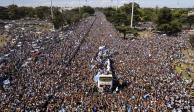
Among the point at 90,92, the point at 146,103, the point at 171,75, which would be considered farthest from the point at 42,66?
the point at 146,103

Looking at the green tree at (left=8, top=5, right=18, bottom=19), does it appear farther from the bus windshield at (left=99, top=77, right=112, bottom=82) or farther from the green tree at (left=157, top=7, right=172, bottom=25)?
the bus windshield at (left=99, top=77, right=112, bottom=82)

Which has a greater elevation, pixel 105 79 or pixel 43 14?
pixel 105 79

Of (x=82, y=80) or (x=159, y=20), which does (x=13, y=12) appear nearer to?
(x=159, y=20)

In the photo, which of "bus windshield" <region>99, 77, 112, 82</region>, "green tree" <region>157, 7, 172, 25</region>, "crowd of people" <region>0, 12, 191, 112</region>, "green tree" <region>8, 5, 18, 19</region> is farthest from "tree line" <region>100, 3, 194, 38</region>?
"bus windshield" <region>99, 77, 112, 82</region>

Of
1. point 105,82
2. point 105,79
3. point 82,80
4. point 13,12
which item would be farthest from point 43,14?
point 105,82

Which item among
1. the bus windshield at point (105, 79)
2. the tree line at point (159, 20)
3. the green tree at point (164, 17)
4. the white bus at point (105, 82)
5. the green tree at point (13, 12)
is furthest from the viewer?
the green tree at point (13, 12)

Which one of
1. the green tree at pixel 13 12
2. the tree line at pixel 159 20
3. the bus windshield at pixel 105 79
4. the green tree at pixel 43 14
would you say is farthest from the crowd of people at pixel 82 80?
the green tree at pixel 43 14

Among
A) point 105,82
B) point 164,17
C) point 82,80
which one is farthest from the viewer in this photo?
point 164,17

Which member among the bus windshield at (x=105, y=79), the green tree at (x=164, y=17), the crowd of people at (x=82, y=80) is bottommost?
the crowd of people at (x=82, y=80)

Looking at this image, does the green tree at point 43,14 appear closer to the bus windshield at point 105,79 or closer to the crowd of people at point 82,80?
the crowd of people at point 82,80
